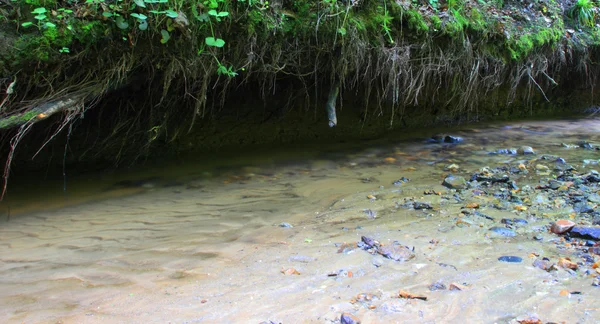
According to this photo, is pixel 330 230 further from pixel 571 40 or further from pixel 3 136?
pixel 571 40

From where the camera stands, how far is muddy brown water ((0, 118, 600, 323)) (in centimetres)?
194

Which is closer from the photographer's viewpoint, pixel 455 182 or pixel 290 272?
pixel 290 272

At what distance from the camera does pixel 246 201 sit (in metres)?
3.76

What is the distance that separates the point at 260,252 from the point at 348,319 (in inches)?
36.4

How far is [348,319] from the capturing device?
1.81m

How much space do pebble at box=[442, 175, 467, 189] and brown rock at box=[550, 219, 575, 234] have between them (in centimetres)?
120

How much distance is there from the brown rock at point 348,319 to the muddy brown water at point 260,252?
39mm

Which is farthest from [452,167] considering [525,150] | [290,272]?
[290,272]

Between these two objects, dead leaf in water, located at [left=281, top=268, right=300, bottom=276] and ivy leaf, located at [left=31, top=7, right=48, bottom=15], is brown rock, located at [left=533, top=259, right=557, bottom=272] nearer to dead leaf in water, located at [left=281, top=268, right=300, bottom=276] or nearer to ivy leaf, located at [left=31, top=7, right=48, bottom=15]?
dead leaf in water, located at [left=281, top=268, right=300, bottom=276]

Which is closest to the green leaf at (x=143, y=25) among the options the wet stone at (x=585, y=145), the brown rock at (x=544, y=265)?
the brown rock at (x=544, y=265)

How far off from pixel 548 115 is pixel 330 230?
737 centimetres

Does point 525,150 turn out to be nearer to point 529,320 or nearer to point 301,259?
point 301,259

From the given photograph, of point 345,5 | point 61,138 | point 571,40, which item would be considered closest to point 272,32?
point 345,5

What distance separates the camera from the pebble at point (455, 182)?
12.9ft
